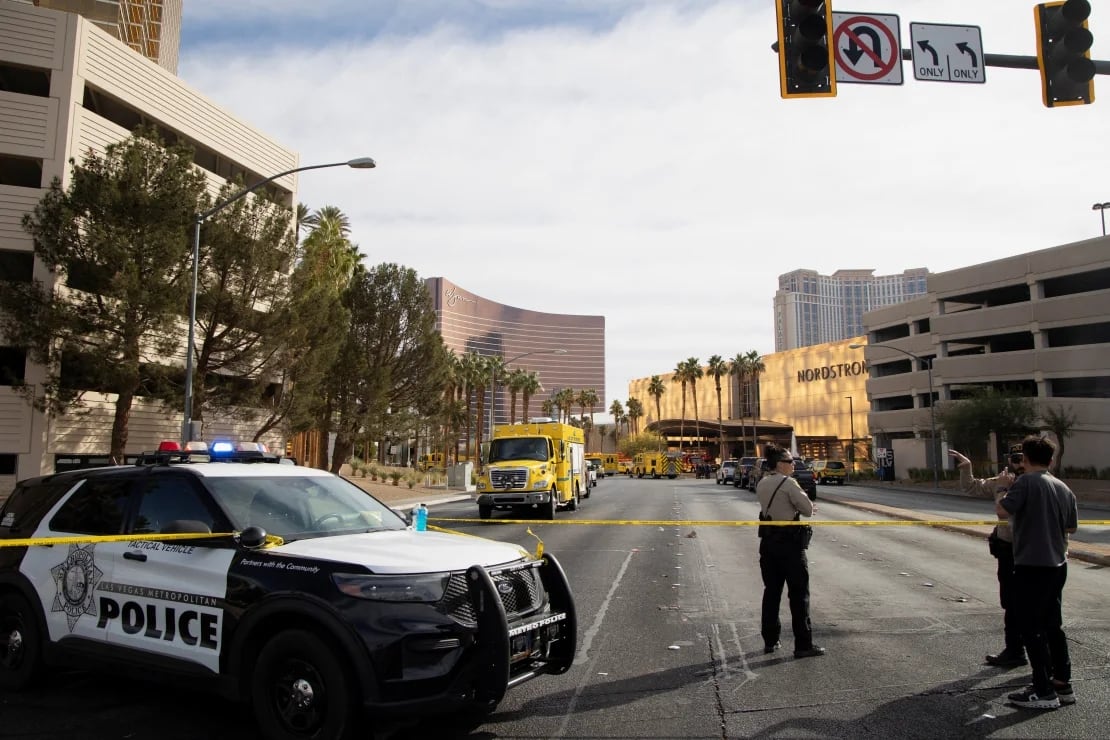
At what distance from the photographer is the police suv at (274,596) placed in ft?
14.1

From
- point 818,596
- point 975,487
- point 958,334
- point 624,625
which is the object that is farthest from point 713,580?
point 958,334

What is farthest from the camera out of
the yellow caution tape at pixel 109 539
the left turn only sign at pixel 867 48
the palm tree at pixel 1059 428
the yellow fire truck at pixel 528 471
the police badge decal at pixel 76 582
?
the palm tree at pixel 1059 428

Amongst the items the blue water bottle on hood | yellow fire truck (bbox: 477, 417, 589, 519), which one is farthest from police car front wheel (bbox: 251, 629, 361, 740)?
yellow fire truck (bbox: 477, 417, 589, 519)

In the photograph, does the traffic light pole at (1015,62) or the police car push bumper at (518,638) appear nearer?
the police car push bumper at (518,638)

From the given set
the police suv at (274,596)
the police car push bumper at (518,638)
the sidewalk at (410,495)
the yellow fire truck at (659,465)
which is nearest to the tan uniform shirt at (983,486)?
the police car push bumper at (518,638)

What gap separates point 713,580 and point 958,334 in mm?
61021

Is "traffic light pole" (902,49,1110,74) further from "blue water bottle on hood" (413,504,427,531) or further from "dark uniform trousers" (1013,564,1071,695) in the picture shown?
"blue water bottle on hood" (413,504,427,531)

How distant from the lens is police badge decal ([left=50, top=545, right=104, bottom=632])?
5426mm

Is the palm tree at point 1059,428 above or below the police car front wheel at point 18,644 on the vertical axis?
above

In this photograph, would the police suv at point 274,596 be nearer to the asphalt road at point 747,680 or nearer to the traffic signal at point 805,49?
the asphalt road at point 747,680

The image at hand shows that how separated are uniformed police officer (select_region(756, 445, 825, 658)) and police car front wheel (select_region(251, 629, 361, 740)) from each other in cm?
394

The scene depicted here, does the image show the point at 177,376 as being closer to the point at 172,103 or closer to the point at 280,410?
the point at 280,410

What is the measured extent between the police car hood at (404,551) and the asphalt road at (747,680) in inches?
36.2

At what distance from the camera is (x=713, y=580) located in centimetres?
1118
